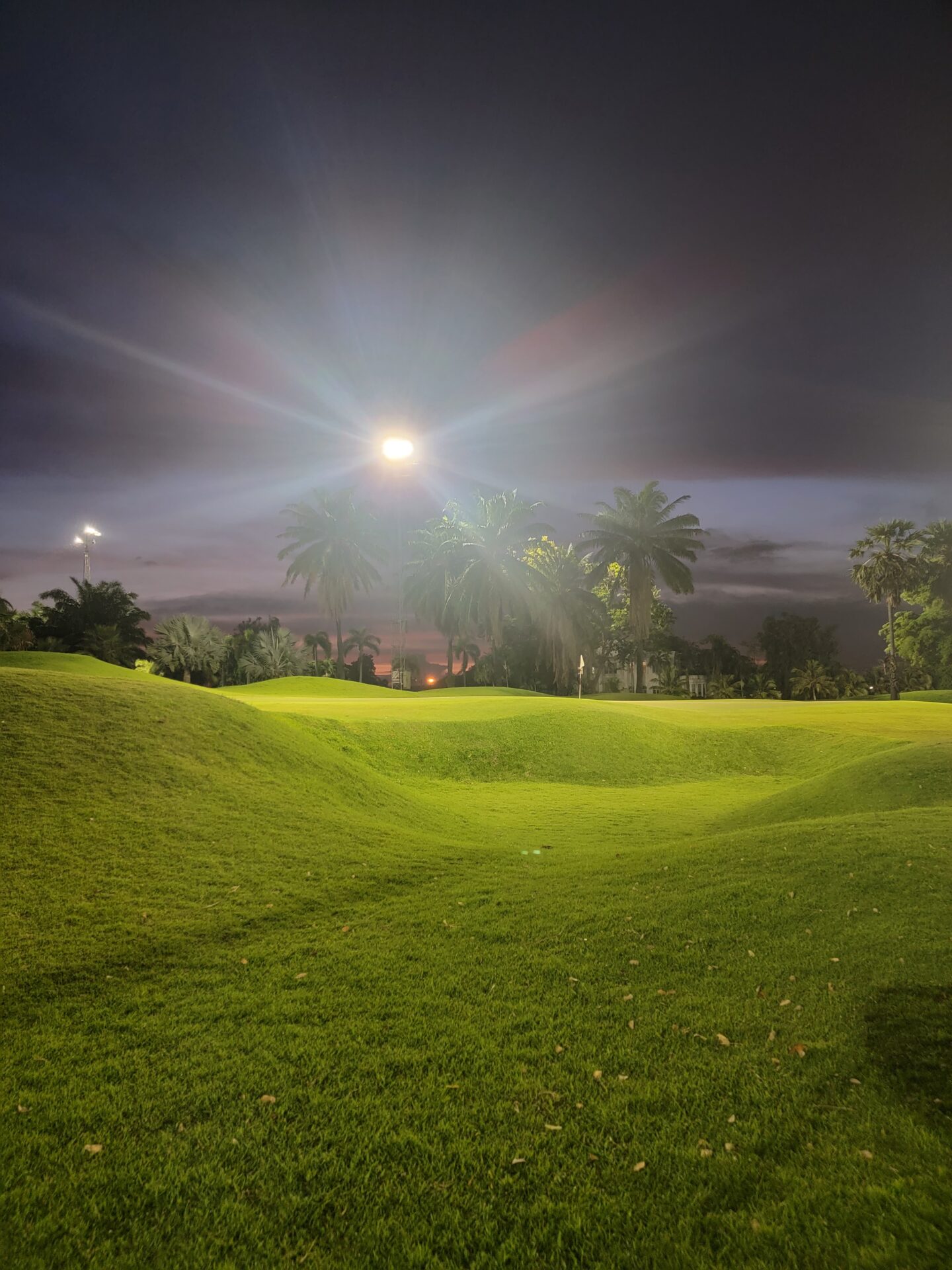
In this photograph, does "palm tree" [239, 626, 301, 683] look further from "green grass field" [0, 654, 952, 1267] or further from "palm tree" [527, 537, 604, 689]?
"green grass field" [0, 654, 952, 1267]

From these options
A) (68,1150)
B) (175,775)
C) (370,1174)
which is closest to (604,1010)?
(370,1174)

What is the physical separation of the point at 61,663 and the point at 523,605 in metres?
36.6

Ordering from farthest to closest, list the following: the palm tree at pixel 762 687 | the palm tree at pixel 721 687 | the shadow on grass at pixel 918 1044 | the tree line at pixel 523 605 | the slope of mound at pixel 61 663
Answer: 1. the palm tree at pixel 721 687
2. the palm tree at pixel 762 687
3. the tree line at pixel 523 605
4. the slope of mound at pixel 61 663
5. the shadow on grass at pixel 918 1044

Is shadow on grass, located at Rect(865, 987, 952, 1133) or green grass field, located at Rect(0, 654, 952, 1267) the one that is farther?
shadow on grass, located at Rect(865, 987, 952, 1133)

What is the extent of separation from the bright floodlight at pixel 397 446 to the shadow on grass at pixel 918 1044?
29.6 metres

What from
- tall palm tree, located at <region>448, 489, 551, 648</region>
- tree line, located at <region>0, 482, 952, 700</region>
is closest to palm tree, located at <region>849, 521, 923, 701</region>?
tree line, located at <region>0, 482, 952, 700</region>

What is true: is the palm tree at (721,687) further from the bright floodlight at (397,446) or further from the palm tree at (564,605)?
the bright floodlight at (397,446)

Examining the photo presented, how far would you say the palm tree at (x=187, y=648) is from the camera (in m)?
54.5

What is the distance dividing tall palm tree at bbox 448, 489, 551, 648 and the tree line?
128 millimetres

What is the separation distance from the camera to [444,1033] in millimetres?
4516

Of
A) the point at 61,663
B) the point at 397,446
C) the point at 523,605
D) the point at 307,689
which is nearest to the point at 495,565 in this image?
the point at 523,605

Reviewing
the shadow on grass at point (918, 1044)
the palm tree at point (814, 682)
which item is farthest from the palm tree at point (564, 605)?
the shadow on grass at point (918, 1044)

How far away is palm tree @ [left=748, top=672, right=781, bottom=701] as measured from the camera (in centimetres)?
8218

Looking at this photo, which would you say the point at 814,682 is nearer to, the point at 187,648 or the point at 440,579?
the point at 440,579
